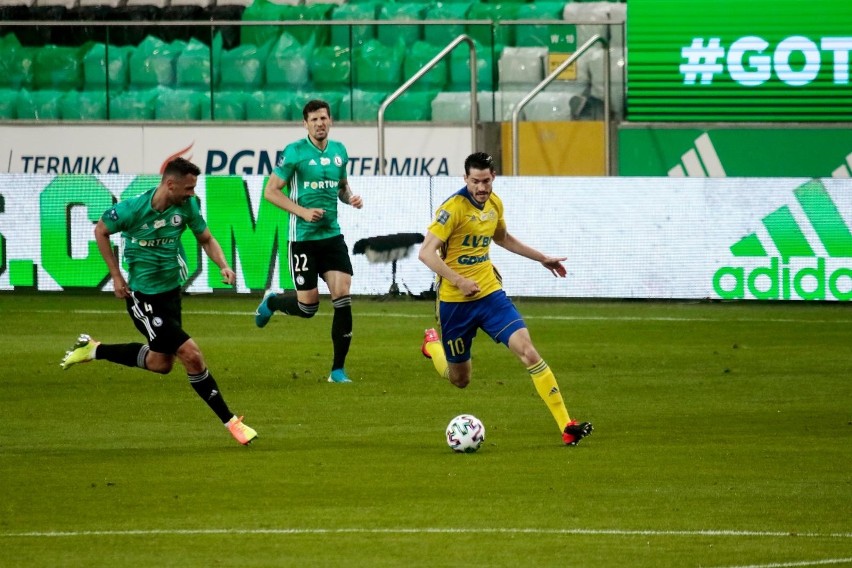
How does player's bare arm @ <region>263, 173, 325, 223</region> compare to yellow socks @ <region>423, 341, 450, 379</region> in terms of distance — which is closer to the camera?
yellow socks @ <region>423, 341, 450, 379</region>

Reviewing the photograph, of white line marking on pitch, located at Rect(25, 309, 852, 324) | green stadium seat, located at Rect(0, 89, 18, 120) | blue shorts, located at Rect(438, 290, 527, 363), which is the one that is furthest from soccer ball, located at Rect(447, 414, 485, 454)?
green stadium seat, located at Rect(0, 89, 18, 120)

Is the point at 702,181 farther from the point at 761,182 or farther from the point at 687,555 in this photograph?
the point at 687,555

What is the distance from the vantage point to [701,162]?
72.4ft

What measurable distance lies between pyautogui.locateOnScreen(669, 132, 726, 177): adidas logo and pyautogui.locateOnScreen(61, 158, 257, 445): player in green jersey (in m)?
12.1

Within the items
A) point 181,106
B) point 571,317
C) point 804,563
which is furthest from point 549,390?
point 181,106

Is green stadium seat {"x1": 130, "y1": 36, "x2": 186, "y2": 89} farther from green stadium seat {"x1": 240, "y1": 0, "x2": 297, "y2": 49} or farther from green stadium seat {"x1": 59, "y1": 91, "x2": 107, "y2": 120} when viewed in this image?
green stadium seat {"x1": 240, "y1": 0, "x2": 297, "y2": 49}

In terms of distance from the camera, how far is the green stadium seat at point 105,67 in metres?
24.9

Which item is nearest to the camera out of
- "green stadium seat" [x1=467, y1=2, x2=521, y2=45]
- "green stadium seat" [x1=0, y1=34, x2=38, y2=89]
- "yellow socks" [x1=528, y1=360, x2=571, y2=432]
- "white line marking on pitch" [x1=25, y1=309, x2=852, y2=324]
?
"yellow socks" [x1=528, y1=360, x2=571, y2=432]

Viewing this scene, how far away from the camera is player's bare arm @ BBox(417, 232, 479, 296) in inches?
418

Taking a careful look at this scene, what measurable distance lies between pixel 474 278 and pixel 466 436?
1.32 m

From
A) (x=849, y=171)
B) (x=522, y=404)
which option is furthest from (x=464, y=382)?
(x=849, y=171)

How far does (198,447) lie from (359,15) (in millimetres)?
15545

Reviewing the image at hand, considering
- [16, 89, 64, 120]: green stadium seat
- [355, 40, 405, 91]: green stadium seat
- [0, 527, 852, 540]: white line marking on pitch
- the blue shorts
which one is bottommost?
[0, 527, 852, 540]: white line marking on pitch

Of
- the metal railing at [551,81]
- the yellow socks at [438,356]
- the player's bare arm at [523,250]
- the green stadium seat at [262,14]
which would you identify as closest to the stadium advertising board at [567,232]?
the metal railing at [551,81]
